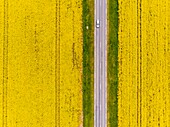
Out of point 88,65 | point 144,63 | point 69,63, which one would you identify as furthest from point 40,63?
point 144,63

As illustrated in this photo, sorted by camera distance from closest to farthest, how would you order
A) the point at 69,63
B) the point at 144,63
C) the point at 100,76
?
the point at 144,63
the point at 69,63
the point at 100,76

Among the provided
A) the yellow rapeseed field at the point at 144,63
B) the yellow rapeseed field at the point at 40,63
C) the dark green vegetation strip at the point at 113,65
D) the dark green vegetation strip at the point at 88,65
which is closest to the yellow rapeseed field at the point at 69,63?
the yellow rapeseed field at the point at 40,63

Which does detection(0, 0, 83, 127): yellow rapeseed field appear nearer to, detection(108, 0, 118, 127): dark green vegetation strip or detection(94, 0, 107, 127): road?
detection(94, 0, 107, 127): road

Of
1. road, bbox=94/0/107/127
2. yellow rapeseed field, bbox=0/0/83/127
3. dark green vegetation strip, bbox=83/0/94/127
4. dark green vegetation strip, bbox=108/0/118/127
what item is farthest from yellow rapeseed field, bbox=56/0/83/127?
dark green vegetation strip, bbox=108/0/118/127

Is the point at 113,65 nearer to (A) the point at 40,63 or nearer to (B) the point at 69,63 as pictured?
(B) the point at 69,63

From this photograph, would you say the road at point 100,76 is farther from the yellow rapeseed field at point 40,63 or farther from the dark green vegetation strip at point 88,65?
the yellow rapeseed field at point 40,63
